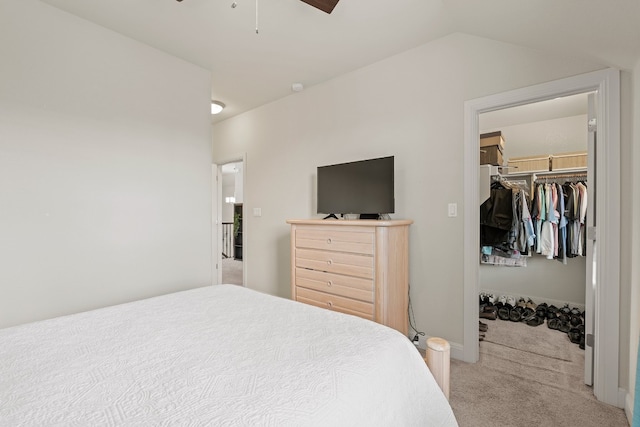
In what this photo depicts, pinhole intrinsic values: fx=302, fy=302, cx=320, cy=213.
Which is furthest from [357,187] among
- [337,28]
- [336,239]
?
[337,28]

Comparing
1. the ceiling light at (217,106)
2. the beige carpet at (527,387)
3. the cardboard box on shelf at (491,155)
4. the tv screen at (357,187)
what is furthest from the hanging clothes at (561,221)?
the ceiling light at (217,106)

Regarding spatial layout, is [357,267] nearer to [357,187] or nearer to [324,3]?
[357,187]

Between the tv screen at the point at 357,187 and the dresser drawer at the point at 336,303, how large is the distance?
77 centimetres

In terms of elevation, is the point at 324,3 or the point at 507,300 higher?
the point at 324,3

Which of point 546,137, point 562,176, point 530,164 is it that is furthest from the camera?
point 546,137

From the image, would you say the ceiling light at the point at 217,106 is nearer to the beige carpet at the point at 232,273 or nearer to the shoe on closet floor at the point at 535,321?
the beige carpet at the point at 232,273

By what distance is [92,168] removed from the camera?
2.26 meters

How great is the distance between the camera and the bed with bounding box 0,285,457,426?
706 mm

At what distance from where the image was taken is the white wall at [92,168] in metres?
1.95

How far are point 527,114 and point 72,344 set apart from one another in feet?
14.9

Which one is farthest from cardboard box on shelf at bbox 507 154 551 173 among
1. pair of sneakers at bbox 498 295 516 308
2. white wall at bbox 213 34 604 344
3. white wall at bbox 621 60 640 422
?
white wall at bbox 621 60 640 422

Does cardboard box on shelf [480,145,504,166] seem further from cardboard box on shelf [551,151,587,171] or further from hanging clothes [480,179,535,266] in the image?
cardboard box on shelf [551,151,587,171]

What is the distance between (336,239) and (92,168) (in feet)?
6.34

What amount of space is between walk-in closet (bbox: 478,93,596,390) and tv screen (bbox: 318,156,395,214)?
113cm
